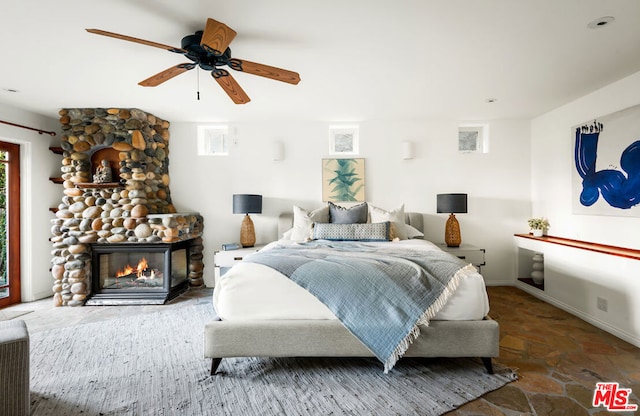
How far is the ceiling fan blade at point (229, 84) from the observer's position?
2208 mm

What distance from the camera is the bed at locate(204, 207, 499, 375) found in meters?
1.92

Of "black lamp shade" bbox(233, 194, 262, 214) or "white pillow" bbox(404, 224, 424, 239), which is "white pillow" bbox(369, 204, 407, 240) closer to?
"white pillow" bbox(404, 224, 424, 239)

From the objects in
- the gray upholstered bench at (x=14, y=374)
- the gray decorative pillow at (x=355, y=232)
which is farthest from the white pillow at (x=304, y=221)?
the gray upholstered bench at (x=14, y=374)

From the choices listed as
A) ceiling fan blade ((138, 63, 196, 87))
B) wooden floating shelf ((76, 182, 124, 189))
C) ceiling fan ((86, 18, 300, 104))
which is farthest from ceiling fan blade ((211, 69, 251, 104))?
wooden floating shelf ((76, 182, 124, 189))

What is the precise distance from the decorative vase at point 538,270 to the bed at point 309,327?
2.46m

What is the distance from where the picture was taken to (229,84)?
2.35m

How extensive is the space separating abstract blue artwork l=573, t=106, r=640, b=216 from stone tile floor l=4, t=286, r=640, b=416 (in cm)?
122

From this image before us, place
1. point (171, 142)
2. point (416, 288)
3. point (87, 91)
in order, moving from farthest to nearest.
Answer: point (171, 142)
point (87, 91)
point (416, 288)

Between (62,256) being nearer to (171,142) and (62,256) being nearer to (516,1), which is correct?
(171,142)

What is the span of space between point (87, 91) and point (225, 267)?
243 centimetres

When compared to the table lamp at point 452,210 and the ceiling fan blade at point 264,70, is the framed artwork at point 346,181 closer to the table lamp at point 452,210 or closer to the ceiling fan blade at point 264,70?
the table lamp at point 452,210

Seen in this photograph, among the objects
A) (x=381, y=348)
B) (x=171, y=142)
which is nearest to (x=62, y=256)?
(x=171, y=142)

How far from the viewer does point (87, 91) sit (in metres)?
3.11

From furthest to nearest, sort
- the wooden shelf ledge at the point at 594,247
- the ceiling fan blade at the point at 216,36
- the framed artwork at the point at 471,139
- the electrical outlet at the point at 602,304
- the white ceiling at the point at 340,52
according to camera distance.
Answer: the framed artwork at the point at 471,139 → the electrical outlet at the point at 602,304 → the wooden shelf ledge at the point at 594,247 → the white ceiling at the point at 340,52 → the ceiling fan blade at the point at 216,36
